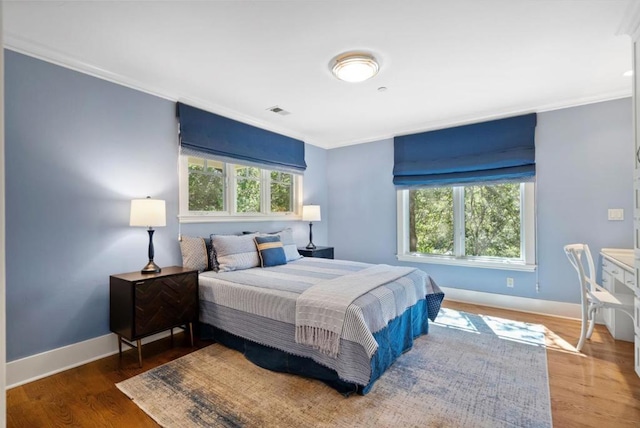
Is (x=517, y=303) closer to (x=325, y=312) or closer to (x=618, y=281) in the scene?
(x=618, y=281)

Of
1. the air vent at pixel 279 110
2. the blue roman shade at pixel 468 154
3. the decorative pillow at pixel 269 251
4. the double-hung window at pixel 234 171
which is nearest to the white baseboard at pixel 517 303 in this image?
the blue roman shade at pixel 468 154

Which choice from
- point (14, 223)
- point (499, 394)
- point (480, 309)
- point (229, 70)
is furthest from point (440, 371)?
point (14, 223)

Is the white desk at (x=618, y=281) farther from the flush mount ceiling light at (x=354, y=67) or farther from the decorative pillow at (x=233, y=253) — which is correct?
the decorative pillow at (x=233, y=253)

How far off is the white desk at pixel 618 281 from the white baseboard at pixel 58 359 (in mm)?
4285

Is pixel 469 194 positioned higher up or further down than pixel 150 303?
higher up

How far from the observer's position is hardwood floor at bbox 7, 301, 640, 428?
1.83 meters

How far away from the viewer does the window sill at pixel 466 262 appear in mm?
3734

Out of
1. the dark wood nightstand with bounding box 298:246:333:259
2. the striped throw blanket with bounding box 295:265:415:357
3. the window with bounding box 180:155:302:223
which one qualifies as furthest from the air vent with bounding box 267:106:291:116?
the striped throw blanket with bounding box 295:265:415:357

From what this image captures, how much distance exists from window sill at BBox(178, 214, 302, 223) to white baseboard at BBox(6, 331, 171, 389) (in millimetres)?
1256

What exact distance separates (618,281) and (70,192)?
4.95 m

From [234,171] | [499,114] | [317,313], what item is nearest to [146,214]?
[234,171]

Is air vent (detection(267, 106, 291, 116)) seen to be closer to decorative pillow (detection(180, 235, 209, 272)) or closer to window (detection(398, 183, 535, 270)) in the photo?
→ decorative pillow (detection(180, 235, 209, 272))

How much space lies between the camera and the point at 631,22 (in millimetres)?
2020

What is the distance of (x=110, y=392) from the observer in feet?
6.91
